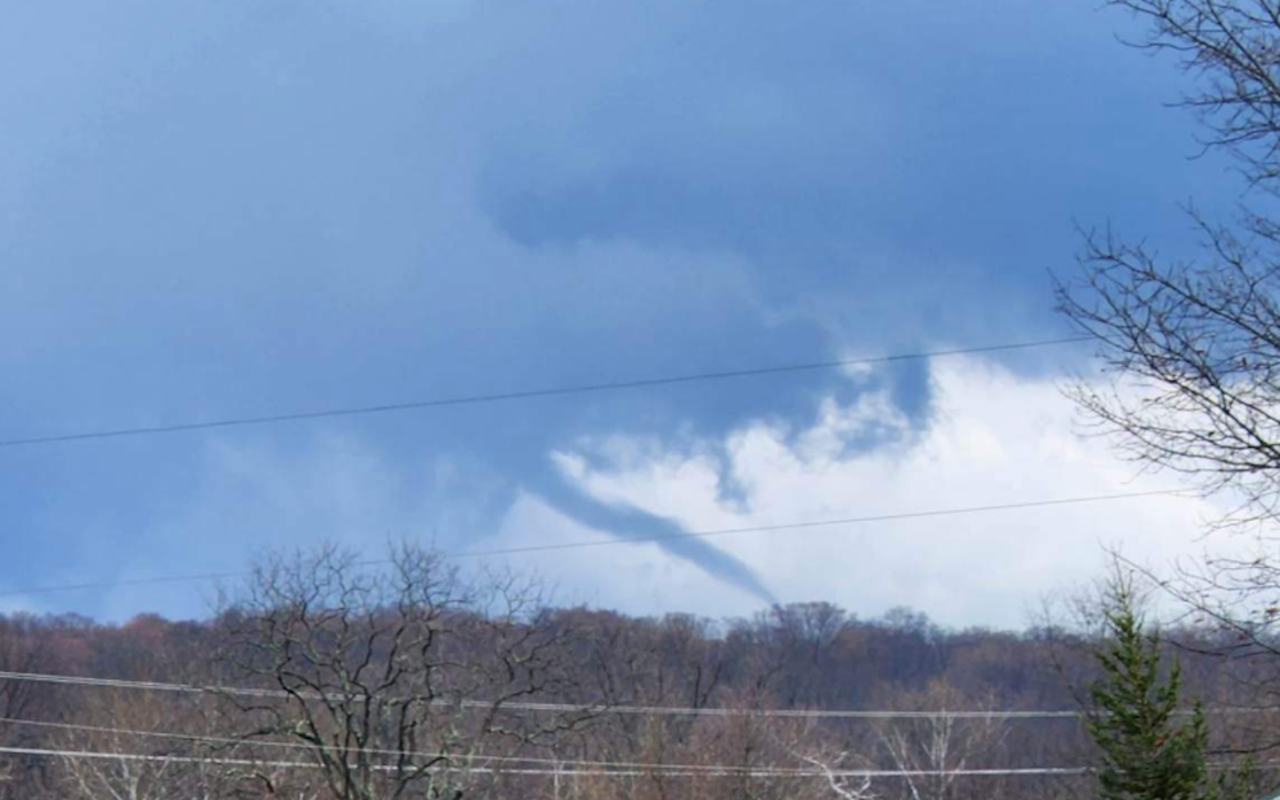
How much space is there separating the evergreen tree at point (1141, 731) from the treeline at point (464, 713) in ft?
20.6

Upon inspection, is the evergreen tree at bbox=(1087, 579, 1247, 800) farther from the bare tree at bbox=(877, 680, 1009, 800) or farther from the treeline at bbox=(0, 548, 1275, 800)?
the bare tree at bbox=(877, 680, 1009, 800)

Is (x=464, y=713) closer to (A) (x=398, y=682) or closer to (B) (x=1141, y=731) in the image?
(A) (x=398, y=682)

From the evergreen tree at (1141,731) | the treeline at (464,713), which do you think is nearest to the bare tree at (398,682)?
the treeline at (464,713)

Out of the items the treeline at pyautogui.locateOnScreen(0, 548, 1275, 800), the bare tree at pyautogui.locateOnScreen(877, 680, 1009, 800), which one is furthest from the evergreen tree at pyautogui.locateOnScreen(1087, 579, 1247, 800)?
the bare tree at pyautogui.locateOnScreen(877, 680, 1009, 800)

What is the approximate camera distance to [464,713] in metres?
42.8

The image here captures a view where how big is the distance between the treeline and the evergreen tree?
6.27 m

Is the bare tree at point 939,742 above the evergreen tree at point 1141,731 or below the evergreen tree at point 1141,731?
above

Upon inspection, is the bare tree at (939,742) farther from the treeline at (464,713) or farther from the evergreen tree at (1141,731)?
the evergreen tree at (1141,731)

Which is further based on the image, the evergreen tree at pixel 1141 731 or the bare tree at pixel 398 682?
the bare tree at pixel 398 682

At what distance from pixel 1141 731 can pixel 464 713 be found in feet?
95.7

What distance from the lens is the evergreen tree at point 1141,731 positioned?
15.8 m

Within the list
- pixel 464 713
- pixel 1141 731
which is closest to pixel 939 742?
pixel 464 713

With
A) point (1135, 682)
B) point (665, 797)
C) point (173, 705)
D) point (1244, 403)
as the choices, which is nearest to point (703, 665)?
point (173, 705)

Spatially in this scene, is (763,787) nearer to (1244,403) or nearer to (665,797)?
(665,797)
